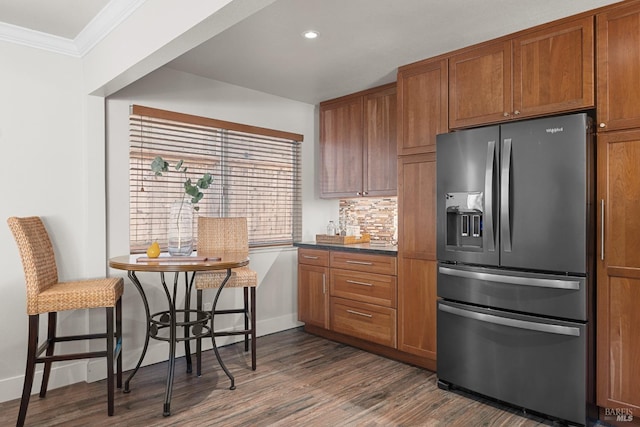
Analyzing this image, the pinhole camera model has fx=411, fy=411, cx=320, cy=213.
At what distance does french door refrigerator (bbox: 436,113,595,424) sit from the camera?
89.6 inches

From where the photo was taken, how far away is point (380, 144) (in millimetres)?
3811

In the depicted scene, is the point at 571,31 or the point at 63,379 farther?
the point at 63,379

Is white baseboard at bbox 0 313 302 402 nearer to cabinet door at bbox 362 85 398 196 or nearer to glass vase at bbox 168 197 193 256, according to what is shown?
glass vase at bbox 168 197 193 256

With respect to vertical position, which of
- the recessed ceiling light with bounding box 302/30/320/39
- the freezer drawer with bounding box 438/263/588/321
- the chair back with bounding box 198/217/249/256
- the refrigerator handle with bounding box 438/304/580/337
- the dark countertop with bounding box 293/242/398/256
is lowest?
the refrigerator handle with bounding box 438/304/580/337

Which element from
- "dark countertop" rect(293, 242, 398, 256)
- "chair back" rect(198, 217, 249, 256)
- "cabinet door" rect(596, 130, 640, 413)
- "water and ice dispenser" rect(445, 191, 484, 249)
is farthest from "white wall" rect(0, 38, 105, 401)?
"cabinet door" rect(596, 130, 640, 413)

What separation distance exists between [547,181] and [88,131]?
120 inches

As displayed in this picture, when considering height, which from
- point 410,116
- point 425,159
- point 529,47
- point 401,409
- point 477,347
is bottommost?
point 401,409

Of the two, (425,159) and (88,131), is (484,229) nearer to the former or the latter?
(425,159)

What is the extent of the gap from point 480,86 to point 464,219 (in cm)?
92

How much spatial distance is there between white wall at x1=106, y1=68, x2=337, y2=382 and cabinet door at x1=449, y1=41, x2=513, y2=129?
1903 mm

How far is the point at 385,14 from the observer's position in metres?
2.47

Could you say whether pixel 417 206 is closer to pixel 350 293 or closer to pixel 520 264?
pixel 520 264

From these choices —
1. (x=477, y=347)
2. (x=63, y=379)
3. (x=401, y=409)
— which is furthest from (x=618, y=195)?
(x=63, y=379)

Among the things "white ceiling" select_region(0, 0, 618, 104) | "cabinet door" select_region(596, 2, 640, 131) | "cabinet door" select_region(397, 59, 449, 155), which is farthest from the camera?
"cabinet door" select_region(397, 59, 449, 155)
